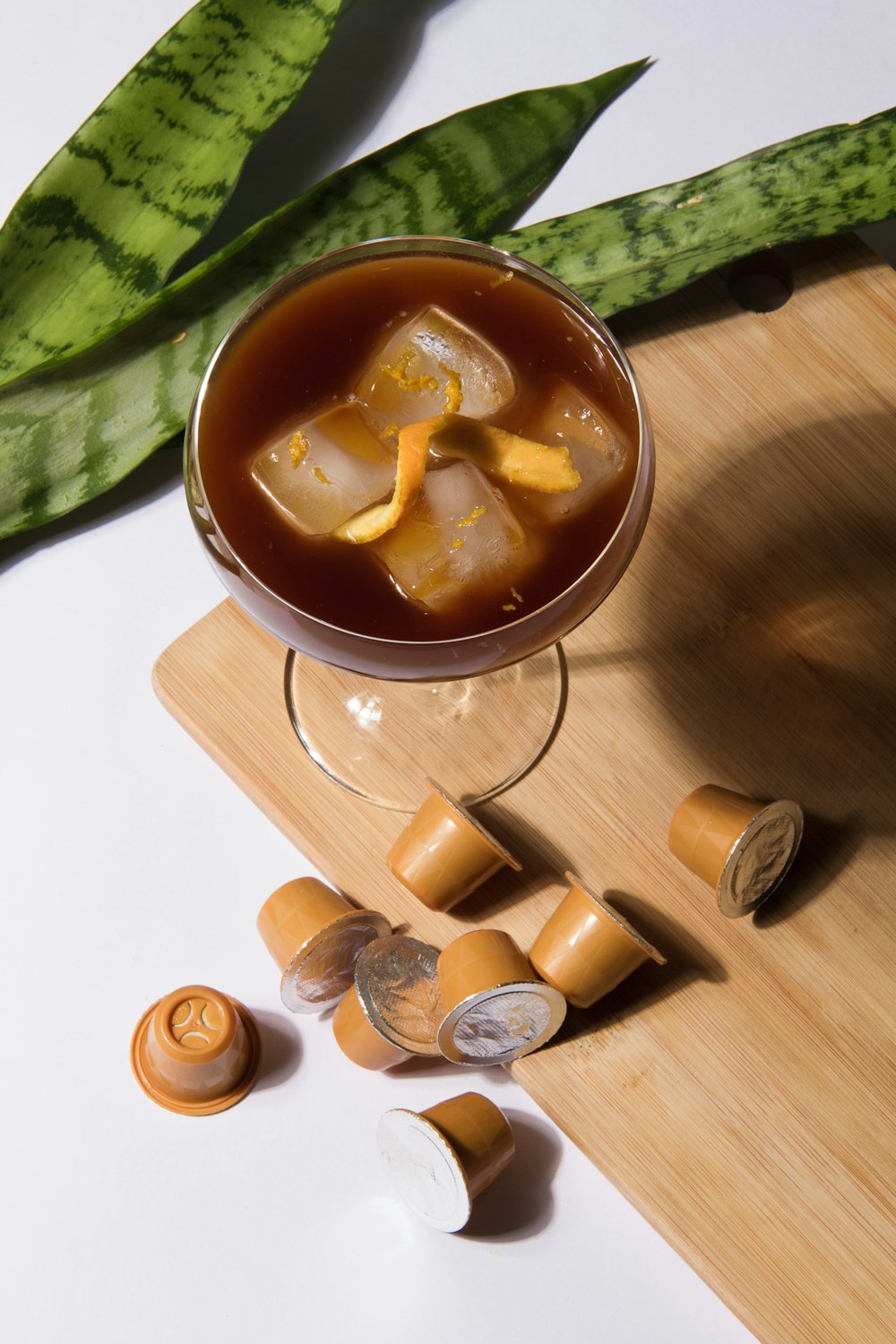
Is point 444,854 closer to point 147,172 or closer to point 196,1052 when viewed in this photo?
point 196,1052

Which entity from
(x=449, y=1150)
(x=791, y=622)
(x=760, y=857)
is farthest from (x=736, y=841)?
(x=449, y=1150)

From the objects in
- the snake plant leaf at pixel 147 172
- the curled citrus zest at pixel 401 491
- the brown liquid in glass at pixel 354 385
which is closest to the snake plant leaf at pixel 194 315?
the snake plant leaf at pixel 147 172

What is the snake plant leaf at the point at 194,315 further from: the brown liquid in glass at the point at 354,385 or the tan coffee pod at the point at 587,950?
the tan coffee pod at the point at 587,950

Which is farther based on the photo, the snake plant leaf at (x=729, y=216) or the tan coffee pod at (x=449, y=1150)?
the snake plant leaf at (x=729, y=216)

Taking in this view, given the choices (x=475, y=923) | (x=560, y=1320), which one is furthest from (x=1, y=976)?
(x=560, y=1320)

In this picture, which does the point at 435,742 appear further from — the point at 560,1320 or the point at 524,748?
the point at 560,1320

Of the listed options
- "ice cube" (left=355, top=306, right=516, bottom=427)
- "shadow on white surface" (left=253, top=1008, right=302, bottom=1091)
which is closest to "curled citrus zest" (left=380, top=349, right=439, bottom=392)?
"ice cube" (left=355, top=306, right=516, bottom=427)

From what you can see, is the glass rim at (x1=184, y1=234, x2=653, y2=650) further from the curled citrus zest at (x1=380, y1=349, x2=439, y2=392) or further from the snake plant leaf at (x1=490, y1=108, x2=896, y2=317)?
the snake plant leaf at (x1=490, y1=108, x2=896, y2=317)
